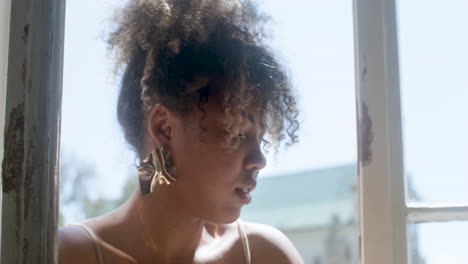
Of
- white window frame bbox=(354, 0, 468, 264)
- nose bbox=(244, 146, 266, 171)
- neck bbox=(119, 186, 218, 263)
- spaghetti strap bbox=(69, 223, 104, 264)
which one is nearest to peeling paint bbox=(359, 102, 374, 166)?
white window frame bbox=(354, 0, 468, 264)

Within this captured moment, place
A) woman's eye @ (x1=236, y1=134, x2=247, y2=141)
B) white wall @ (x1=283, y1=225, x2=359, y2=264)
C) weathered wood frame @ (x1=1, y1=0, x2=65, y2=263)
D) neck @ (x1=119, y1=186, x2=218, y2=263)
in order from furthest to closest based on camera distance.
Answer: white wall @ (x1=283, y1=225, x2=359, y2=264)
neck @ (x1=119, y1=186, x2=218, y2=263)
woman's eye @ (x1=236, y1=134, x2=247, y2=141)
weathered wood frame @ (x1=1, y1=0, x2=65, y2=263)

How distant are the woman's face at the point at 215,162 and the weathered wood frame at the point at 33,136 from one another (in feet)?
1.37

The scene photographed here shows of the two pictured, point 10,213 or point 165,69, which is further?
point 165,69

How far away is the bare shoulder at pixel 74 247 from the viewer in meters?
1.11

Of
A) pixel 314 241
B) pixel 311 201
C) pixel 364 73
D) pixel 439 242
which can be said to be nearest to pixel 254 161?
pixel 364 73

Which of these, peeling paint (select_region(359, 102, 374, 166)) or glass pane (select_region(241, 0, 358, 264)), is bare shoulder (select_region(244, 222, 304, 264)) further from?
peeling paint (select_region(359, 102, 374, 166))

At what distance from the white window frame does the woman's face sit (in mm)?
244

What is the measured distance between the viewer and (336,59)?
1392mm

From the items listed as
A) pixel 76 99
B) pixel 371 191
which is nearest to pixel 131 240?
pixel 76 99

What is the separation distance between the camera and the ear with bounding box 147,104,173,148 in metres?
1.12

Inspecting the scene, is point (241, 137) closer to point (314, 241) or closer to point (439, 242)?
point (439, 242)

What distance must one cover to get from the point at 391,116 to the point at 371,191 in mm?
153

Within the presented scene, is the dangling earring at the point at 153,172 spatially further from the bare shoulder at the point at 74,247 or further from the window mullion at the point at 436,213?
the window mullion at the point at 436,213

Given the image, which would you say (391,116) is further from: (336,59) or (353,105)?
(336,59)
